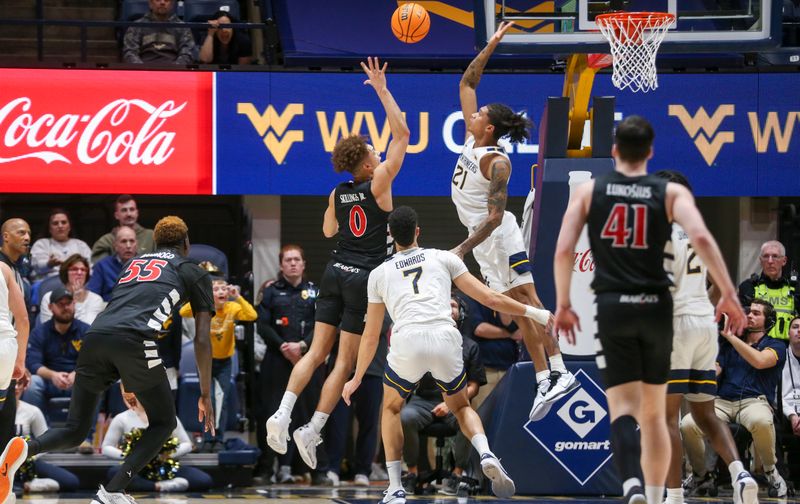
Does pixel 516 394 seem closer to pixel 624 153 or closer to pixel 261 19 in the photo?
pixel 624 153

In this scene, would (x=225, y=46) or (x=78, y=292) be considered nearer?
(x=78, y=292)

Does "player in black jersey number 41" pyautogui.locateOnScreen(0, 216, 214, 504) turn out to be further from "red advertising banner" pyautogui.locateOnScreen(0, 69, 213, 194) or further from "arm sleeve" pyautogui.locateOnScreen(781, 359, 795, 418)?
"arm sleeve" pyautogui.locateOnScreen(781, 359, 795, 418)

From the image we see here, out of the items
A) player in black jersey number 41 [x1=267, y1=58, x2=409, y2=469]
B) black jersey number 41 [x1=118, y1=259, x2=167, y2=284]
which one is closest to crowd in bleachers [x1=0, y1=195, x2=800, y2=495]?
player in black jersey number 41 [x1=267, y1=58, x2=409, y2=469]

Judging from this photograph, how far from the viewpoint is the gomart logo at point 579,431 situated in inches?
443

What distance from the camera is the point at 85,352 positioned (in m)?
9.36

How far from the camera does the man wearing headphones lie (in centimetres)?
1256

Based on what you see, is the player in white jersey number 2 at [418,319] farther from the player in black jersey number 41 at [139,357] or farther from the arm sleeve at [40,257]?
the arm sleeve at [40,257]

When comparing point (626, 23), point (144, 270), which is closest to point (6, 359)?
point (144, 270)

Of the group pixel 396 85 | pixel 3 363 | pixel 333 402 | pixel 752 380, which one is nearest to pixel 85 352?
pixel 3 363

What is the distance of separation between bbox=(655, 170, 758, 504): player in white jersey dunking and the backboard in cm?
266

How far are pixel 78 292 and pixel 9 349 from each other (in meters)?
3.96

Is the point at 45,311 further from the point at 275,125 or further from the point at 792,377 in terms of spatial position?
the point at 792,377

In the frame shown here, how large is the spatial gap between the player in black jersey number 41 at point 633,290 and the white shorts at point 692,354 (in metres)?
Answer: 1.21

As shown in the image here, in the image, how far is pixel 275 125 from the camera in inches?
561
